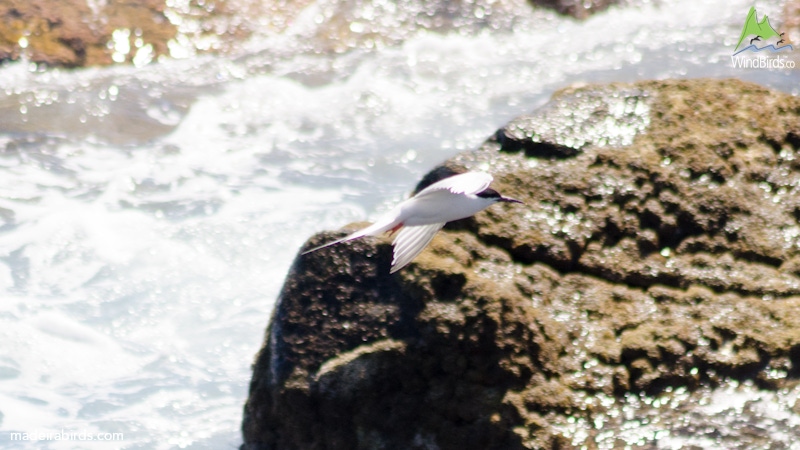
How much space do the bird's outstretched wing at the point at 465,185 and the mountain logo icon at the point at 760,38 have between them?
5.94m

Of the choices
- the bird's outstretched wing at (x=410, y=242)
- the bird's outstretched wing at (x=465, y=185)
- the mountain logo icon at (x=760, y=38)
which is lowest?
the mountain logo icon at (x=760, y=38)

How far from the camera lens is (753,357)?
3203 mm

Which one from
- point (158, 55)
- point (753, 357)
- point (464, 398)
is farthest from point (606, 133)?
point (158, 55)

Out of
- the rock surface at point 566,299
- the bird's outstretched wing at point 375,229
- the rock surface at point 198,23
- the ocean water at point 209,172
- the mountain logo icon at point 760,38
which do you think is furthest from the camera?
the rock surface at point 198,23

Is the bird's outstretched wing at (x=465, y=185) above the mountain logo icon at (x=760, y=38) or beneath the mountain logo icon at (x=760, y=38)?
above

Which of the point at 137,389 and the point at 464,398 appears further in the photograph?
the point at 137,389

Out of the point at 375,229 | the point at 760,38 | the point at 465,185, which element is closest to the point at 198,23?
the point at 760,38

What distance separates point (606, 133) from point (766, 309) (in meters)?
0.93

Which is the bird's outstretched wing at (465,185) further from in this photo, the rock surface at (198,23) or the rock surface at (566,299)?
the rock surface at (198,23)

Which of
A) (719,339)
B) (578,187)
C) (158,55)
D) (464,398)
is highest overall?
(578,187)

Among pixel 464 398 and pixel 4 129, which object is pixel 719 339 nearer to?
pixel 464 398

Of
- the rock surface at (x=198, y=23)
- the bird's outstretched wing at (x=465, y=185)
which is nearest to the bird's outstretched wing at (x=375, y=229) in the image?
the bird's outstretched wing at (x=465, y=185)

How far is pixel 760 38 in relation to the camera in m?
8.52

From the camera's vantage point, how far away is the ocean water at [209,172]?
5.27m
